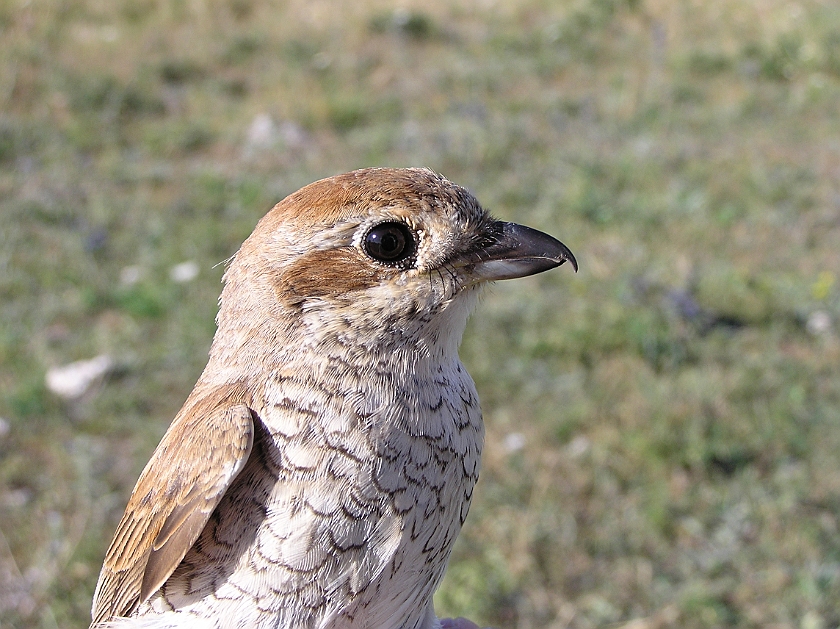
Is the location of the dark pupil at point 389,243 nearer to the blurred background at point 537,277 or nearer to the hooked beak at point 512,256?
the hooked beak at point 512,256

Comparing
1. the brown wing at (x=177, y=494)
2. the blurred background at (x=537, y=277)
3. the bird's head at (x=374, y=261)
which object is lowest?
the blurred background at (x=537, y=277)

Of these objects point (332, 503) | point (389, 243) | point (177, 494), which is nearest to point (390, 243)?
point (389, 243)

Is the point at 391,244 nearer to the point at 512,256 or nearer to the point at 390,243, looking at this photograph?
the point at 390,243

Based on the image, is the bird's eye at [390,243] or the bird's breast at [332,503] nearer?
the bird's breast at [332,503]

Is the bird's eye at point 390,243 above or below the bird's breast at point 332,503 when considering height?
above

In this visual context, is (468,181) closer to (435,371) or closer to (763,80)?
(763,80)

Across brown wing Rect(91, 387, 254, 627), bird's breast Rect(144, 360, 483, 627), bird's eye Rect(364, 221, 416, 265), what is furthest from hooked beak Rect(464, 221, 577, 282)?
brown wing Rect(91, 387, 254, 627)

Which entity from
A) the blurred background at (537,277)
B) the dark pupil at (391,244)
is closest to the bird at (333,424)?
the dark pupil at (391,244)

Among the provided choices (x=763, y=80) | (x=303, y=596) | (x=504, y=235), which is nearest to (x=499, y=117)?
(x=763, y=80)
